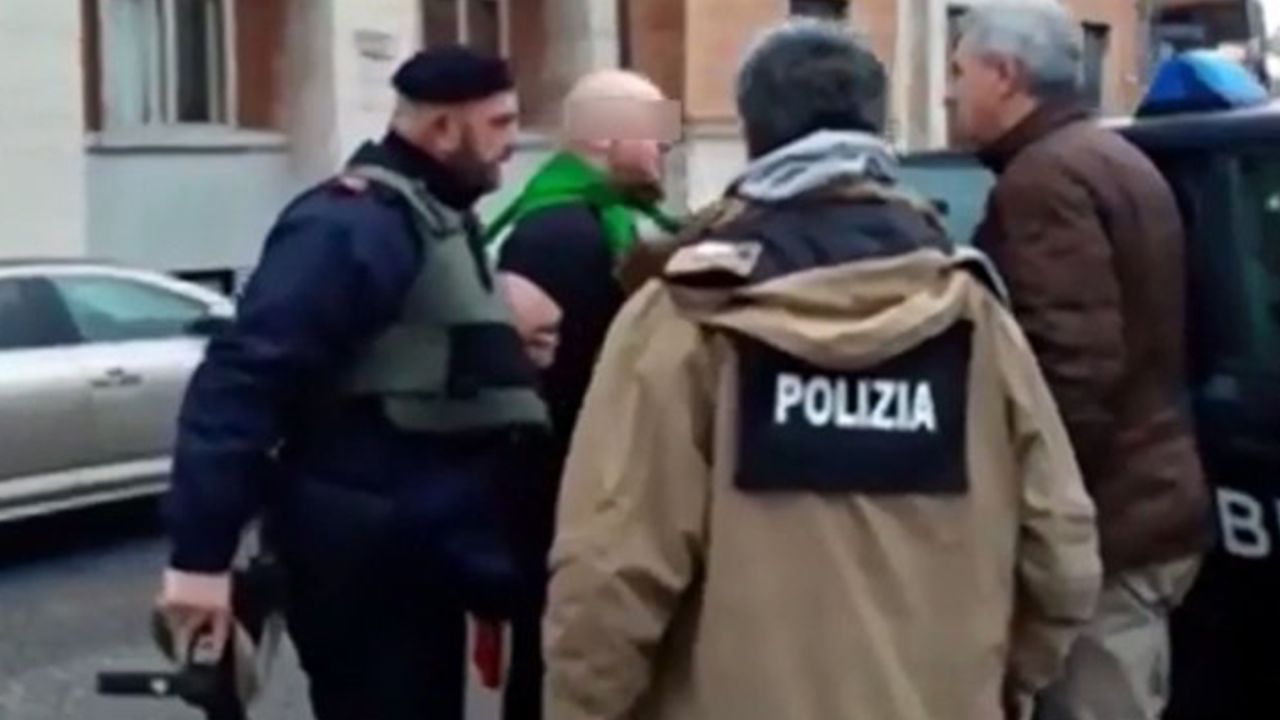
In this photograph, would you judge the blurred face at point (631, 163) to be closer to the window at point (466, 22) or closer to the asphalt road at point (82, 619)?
the asphalt road at point (82, 619)

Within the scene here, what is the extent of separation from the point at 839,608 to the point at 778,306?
388 millimetres

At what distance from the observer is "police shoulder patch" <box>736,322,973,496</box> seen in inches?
141

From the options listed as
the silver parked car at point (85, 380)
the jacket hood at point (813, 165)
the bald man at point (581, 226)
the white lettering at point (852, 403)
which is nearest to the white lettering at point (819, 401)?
the white lettering at point (852, 403)

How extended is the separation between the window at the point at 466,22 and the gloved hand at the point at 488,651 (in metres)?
17.5

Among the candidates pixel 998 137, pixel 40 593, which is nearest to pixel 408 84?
pixel 998 137

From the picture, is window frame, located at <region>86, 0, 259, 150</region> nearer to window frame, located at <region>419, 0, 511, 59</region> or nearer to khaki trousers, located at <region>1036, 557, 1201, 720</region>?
Result: window frame, located at <region>419, 0, 511, 59</region>

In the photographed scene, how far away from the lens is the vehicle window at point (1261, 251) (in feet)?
18.4

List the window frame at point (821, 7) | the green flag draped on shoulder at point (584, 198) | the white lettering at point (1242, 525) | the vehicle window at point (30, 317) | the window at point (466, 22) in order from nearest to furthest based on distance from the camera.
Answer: the green flag draped on shoulder at point (584, 198) → the white lettering at point (1242, 525) → the vehicle window at point (30, 317) → the window at point (466, 22) → the window frame at point (821, 7)

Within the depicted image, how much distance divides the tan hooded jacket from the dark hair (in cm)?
18

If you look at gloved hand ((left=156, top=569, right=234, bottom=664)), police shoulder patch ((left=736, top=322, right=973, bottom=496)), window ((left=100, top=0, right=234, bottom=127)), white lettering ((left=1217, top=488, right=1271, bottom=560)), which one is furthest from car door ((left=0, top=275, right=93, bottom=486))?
police shoulder patch ((left=736, top=322, right=973, bottom=496))

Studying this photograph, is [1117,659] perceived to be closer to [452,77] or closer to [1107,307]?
[1107,307]

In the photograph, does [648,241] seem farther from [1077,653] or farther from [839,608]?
[1077,653]

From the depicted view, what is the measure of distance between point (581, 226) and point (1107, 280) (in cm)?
99

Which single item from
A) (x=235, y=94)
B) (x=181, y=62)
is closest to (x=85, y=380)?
(x=181, y=62)
